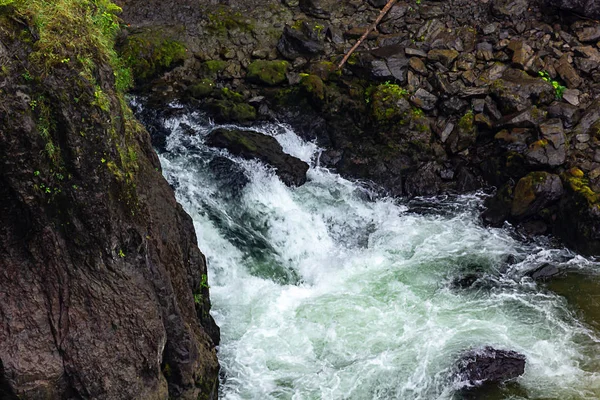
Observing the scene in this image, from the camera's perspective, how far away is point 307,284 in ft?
36.5

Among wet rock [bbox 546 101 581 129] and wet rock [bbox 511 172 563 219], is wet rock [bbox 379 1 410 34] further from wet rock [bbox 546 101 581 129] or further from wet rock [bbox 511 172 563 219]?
wet rock [bbox 511 172 563 219]

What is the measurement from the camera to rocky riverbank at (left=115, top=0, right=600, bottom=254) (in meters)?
12.4

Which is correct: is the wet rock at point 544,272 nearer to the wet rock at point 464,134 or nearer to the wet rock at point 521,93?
the wet rock at point 464,134

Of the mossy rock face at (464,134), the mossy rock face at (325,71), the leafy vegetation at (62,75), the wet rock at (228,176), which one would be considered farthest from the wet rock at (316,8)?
the leafy vegetation at (62,75)

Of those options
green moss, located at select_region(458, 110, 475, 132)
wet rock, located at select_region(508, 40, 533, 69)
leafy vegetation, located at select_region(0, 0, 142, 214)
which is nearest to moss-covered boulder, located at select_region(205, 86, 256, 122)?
green moss, located at select_region(458, 110, 475, 132)

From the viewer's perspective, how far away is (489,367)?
8836 mm

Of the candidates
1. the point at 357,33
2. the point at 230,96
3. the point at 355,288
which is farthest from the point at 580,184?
the point at 230,96

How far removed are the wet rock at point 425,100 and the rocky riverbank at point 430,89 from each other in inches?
0.9

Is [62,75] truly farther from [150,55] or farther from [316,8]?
[316,8]

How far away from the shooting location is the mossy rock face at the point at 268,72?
45.7 ft

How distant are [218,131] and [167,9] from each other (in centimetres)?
518

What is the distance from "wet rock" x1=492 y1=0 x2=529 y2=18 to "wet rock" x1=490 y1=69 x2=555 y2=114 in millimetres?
2310

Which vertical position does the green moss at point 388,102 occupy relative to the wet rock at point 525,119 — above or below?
above

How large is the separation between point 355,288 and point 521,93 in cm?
613
